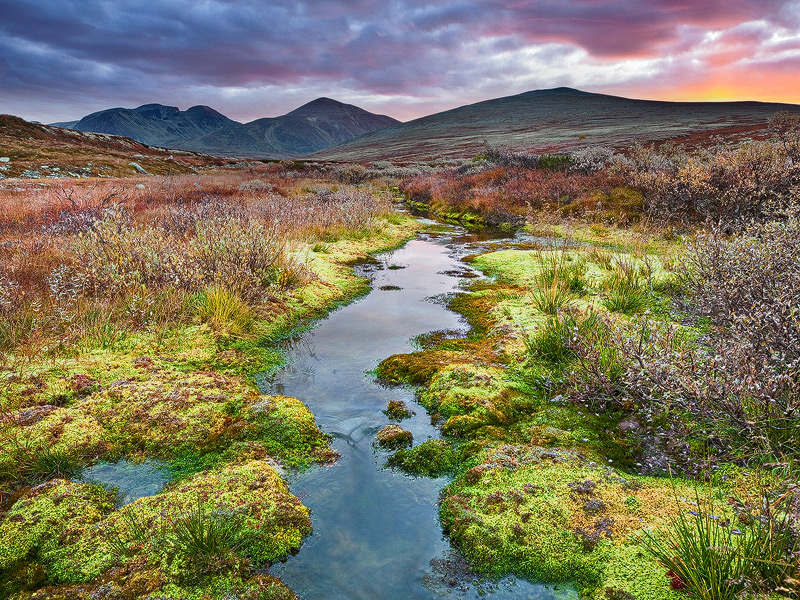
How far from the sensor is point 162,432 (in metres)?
4.74

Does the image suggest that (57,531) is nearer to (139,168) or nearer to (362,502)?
(362,502)

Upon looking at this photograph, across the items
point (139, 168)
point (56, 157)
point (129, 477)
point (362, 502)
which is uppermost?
point (56, 157)

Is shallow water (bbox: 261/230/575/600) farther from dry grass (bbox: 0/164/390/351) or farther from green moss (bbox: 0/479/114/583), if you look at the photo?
dry grass (bbox: 0/164/390/351)

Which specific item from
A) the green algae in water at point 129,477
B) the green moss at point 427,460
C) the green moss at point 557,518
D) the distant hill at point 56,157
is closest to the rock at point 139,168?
the distant hill at point 56,157

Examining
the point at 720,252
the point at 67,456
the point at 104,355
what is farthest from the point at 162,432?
the point at 720,252

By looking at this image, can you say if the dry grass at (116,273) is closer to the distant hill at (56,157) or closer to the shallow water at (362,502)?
the shallow water at (362,502)

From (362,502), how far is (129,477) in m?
2.22

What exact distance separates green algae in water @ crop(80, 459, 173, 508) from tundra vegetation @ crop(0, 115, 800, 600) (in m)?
0.10

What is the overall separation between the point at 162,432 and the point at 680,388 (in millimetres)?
5202

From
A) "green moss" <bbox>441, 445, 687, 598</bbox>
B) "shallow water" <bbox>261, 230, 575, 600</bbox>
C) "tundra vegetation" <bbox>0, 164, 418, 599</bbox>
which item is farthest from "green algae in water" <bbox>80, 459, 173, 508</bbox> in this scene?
"green moss" <bbox>441, 445, 687, 598</bbox>

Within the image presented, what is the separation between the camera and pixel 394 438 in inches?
190

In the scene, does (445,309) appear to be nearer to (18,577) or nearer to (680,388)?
(680,388)

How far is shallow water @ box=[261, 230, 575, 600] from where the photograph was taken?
315 cm

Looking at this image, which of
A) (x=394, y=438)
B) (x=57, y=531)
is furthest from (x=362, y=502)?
(x=57, y=531)
